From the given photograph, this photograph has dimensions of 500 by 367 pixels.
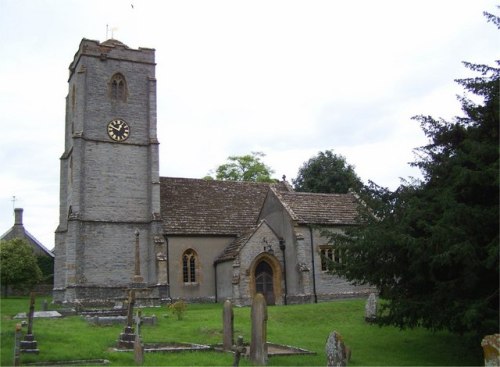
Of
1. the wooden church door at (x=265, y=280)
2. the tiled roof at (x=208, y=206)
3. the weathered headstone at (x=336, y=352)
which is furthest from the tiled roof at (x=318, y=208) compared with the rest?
the weathered headstone at (x=336, y=352)

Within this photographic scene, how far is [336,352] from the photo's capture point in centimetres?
1150

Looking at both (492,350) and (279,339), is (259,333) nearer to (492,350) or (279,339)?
(279,339)

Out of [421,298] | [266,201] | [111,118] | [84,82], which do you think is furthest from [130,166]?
[421,298]

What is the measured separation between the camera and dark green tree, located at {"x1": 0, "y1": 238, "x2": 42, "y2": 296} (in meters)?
41.8

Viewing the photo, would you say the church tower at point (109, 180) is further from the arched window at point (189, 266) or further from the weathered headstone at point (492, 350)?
the weathered headstone at point (492, 350)

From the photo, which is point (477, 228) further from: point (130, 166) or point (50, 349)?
point (130, 166)

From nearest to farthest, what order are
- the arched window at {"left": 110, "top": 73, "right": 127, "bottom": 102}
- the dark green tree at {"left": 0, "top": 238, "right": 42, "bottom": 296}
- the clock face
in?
1. the clock face
2. the arched window at {"left": 110, "top": 73, "right": 127, "bottom": 102}
3. the dark green tree at {"left": 0, "top": 238, "right": 42, "bottom": 296}

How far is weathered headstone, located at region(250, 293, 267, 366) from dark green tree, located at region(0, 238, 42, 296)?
32242 millimetres

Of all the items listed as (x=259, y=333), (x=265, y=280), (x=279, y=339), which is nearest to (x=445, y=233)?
(x=259, y=333)

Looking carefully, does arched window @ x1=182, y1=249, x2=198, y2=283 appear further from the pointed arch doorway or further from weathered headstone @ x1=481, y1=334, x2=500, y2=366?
weathered headstone @ x1=481, y1=334, x2=500, y2=366

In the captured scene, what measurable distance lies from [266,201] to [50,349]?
22.8m

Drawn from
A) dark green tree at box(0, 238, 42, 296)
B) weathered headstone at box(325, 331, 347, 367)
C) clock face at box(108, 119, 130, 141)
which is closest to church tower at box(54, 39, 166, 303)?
clock face at box(108, 119, 130, 141)

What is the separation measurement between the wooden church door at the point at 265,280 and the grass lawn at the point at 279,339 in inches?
299

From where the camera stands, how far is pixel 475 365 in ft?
49.1
